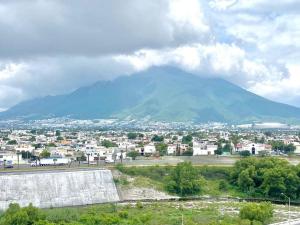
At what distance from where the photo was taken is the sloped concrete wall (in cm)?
4494

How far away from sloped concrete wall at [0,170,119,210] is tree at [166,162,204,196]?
222 inches

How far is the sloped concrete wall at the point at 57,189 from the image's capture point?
4494 centimetres

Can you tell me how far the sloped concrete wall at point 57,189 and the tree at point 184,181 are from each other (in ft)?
18.5

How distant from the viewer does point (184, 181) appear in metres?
49.8

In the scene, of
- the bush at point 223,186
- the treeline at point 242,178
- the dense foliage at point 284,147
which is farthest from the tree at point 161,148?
the bush at point 223,186

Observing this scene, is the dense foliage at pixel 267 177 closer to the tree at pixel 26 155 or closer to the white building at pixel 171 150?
the white building at pixel 171 150

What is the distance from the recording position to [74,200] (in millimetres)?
46594

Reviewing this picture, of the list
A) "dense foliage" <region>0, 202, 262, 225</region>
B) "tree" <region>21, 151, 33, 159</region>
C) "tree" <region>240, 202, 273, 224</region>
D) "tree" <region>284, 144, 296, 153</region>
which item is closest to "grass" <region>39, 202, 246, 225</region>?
"dense foliage" <region>0, 202, 262, 225</region>

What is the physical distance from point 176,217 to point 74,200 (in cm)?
1206

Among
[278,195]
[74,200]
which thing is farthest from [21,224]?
[278,195]

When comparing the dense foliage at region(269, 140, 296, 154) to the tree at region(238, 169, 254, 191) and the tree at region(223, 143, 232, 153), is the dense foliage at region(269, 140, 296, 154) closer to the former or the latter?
the tree at region(223, 143, 232, 153)

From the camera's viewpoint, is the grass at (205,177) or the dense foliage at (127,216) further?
the grass at (205,177)

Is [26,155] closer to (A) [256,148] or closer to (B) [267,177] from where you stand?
(B) [267,177]

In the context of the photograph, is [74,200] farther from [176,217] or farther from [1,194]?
[176,217]
